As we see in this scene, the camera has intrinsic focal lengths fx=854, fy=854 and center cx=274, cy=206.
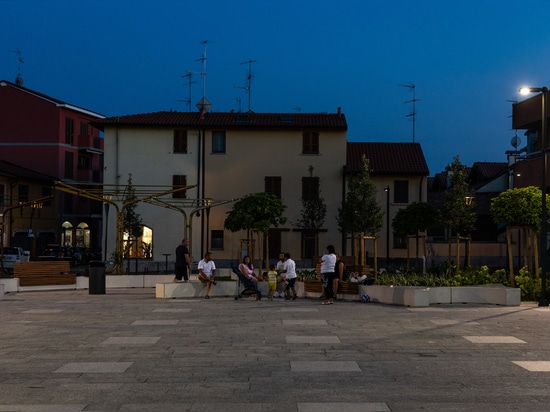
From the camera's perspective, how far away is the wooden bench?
28422 millimetres

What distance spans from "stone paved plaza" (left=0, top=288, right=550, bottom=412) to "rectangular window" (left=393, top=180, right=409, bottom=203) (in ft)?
116

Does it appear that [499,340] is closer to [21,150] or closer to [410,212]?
[410,212]

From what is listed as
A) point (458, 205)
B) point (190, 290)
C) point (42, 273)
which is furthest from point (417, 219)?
point (42, 273)

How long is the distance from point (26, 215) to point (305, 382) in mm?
53567

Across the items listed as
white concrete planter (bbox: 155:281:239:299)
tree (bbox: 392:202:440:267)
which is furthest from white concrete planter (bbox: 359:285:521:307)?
tree (bbox: 392:202:440:267)

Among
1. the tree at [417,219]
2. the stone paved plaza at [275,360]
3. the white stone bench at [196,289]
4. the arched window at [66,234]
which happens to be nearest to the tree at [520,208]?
the stone paved plaza at [275,360]

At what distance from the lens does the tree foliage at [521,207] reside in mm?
22875

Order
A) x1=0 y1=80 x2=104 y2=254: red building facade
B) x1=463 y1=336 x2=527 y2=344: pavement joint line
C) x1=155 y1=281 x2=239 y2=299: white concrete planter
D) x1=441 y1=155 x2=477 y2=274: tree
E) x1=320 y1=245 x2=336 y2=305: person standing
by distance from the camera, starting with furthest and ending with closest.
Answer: x1=0 y1=80 x2=104 y2=254: red building facade → x1=441 y1=155 x2=477 y2=274: tree → x1=155 y1=281 x2=239 y2=299: white concrete planter → x1=320 y1=245 x2=336 y2=305: person standing → x1=463 y1=336 x2=527 y2=344: pavement joint line

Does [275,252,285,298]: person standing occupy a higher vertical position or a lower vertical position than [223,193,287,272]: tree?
lower

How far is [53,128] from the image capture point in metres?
64.8

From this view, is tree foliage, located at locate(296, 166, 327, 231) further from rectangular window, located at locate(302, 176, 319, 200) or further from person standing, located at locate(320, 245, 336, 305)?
person standing, located at locate(320, 245, 336, 305)

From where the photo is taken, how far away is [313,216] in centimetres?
5266

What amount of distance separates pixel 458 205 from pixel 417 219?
207 centimetres

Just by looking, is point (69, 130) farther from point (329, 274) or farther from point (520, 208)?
point (520, 208)
